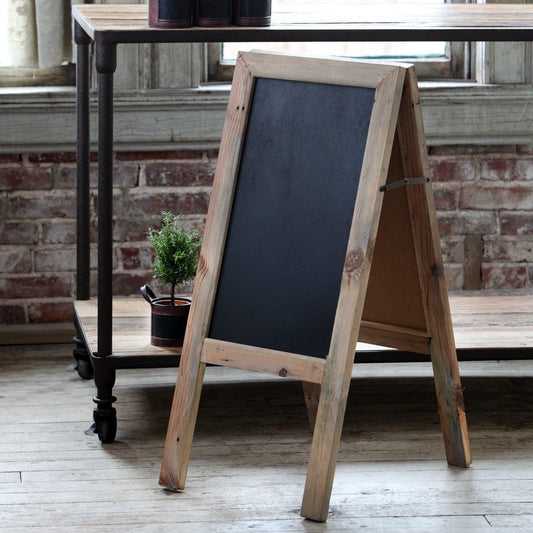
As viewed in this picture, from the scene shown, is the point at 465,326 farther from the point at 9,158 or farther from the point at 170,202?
the point at 9,158

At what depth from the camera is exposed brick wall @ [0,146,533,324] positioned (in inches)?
144

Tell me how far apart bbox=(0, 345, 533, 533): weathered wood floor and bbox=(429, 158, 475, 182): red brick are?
68 cm

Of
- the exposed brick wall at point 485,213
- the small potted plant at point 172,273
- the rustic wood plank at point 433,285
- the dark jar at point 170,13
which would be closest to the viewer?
the rustic wood plank at point 433,285

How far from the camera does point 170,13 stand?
2629 mm

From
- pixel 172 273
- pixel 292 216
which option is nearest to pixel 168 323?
pixel 172 273

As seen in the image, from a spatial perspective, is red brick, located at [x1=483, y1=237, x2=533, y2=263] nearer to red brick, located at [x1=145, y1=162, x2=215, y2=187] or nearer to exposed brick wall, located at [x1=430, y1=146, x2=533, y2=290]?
exposed brick wall, located at [x1=430, y1=146, x2=533, y2=290]

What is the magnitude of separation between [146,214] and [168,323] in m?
0.90

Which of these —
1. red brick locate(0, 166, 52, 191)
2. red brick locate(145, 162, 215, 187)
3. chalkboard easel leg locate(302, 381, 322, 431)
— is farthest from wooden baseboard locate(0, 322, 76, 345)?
chalkboard easel leg locate(302, 381, 322, 431)

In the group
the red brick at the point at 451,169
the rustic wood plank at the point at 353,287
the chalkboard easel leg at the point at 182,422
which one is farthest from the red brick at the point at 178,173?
the rustic wood plank at the point at 353,287

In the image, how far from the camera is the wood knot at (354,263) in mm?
2367

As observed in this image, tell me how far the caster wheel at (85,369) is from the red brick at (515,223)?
5.06 ft

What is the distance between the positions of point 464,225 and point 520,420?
38.5 inches

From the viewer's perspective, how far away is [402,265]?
266 cm

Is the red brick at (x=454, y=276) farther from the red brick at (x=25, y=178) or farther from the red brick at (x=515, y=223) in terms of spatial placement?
the red brick at (x=25, y=178)
